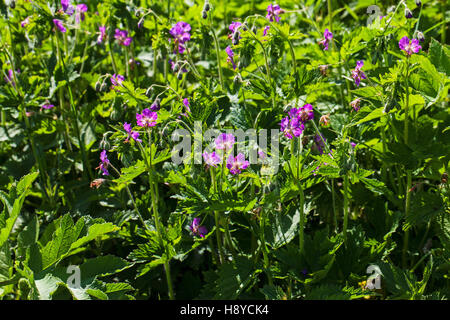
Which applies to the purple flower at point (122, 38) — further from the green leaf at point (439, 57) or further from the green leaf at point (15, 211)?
the green leaf at point (439, 57)

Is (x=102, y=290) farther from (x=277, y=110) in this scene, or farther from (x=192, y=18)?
(x=192, y=18)

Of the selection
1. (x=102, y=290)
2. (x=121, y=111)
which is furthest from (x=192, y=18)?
(x=102, y=290)

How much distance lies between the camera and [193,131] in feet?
7.82

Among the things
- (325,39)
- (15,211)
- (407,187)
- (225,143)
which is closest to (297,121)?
(225,143)

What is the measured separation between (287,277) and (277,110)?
726 mm

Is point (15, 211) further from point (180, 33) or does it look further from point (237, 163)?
point (180, 33)

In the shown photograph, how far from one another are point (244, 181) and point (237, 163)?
0.28 metres

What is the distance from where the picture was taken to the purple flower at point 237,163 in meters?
2.22

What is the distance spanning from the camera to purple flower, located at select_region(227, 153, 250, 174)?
2.22 m

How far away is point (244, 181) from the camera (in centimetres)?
249

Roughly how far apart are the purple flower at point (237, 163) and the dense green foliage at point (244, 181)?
54 millimetres

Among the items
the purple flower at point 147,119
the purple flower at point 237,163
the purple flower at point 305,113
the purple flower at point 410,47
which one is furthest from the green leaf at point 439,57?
the purple flower at point 147,119

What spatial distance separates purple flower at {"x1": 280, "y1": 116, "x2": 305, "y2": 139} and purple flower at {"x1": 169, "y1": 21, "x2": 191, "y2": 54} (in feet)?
2.68

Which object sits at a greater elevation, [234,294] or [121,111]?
[121,111]
